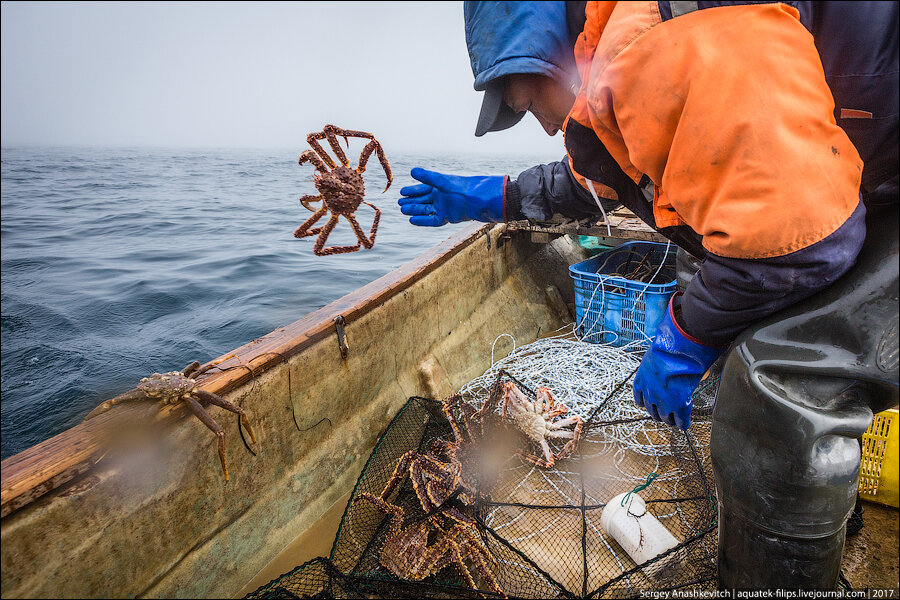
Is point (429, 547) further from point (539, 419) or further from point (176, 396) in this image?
point (176, 396)

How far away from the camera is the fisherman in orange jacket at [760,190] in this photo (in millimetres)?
1007

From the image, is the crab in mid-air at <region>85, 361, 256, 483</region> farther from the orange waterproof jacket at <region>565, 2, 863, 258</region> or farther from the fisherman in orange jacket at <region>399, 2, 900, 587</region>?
the orange waterproof jacket at <region>565, 2, 863, 258</region>

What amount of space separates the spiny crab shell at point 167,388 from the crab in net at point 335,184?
1000 mm

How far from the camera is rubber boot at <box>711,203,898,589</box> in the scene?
1.17m

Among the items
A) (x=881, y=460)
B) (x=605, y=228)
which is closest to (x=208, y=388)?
(x=881, y=460)

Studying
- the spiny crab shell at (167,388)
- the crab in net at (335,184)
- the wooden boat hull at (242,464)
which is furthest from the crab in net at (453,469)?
the crab in net at (335,184)

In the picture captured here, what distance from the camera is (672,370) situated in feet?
5.09

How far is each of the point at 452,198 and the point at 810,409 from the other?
5.43 feet

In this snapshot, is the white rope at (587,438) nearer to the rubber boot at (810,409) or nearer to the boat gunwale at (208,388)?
the rubber boot at (810,409)

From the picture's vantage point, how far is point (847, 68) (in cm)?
108

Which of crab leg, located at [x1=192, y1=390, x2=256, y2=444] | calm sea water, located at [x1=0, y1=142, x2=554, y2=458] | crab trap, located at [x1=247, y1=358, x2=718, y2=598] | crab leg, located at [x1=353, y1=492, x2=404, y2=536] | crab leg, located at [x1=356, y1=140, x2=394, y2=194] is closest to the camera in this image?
crab leg, located at [x1=192, y1=390, x2=256, y2=444]

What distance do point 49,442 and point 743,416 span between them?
2.02m

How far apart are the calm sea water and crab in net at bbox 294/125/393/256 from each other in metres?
0.19

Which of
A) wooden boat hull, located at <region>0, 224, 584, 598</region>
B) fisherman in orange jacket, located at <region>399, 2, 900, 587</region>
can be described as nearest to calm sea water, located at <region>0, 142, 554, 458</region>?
wooden boat hull, located at <region>0, 224, 584, 598</region>
